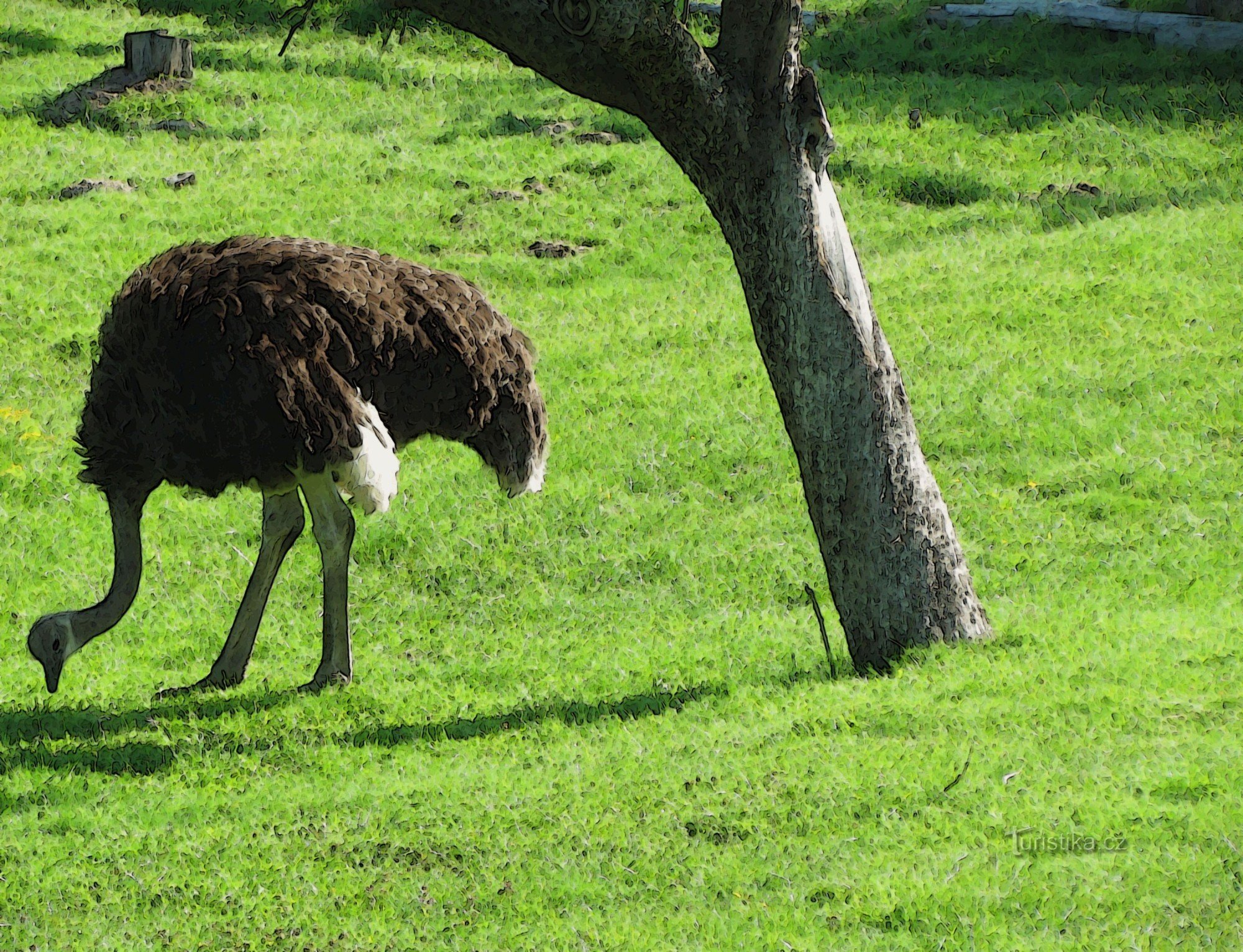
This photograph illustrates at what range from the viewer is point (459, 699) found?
7.86m

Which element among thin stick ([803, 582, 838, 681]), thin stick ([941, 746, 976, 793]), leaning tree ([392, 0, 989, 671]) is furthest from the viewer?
thin stick ([803, 582, 838, 681])

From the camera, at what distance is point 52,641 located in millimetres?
7227

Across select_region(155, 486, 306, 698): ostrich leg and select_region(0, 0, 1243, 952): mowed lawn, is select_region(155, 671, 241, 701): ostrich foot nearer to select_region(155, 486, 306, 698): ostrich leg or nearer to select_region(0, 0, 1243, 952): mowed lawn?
select_region(155, 486, 306, 698): ostrich leg

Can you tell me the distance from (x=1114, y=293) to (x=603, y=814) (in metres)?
8.95

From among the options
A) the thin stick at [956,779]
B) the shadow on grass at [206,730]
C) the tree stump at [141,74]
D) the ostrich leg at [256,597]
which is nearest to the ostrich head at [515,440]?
the ostrich leg at [256,597]

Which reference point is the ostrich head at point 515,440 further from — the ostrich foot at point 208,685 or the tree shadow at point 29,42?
the tree shadow at point 29,42

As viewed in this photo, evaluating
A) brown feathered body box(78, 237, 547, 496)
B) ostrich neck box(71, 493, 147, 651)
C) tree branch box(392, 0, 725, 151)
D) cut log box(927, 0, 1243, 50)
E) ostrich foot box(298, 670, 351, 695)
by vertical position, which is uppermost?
cut log box(927, 0, 1243, 50)

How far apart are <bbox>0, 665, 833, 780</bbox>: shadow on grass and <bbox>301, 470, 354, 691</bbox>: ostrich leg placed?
22cm

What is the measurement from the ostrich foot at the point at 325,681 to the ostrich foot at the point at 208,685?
16.2 inches

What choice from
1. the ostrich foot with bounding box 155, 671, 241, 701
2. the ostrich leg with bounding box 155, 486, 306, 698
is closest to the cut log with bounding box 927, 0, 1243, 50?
the ostrich leg with bounding box 155, 486, 306, 698

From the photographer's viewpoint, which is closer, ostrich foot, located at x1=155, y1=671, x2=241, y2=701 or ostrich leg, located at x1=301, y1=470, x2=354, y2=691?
ostrich leg, located at x1=301, y1=470, x2=354, y2=691

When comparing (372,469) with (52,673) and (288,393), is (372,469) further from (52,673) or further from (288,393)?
(52,673)

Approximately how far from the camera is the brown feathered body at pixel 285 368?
711 centimetres

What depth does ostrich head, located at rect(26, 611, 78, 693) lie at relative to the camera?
7227mm
